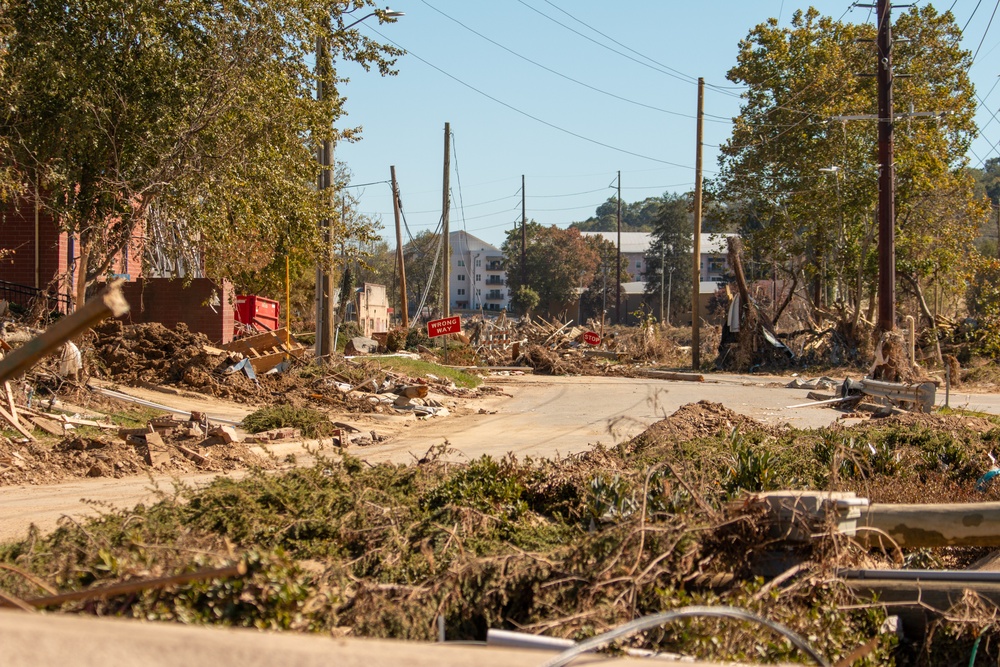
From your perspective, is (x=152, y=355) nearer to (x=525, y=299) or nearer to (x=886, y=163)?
(x=886, y=163)

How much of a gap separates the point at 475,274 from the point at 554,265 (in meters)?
37.6

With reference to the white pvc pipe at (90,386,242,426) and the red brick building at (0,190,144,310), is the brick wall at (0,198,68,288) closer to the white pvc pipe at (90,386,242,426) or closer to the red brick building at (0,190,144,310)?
the red brick building at (0,190,144,310)

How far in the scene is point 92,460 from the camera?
1061 cm

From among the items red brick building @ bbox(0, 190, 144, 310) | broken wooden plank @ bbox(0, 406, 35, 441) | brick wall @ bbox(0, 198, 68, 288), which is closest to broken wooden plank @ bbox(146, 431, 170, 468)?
broken wooden plank @ bbox(0, 406, 35, 441)

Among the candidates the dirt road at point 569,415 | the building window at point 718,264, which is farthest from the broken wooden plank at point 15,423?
the building window at point 718,264

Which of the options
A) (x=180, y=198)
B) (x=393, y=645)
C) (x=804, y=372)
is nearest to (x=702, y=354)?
(x=804, y=372)

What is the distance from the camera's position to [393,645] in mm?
3117

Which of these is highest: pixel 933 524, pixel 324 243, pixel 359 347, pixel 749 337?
pixel 324 243

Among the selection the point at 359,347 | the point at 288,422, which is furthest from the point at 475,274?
the point at 288,422

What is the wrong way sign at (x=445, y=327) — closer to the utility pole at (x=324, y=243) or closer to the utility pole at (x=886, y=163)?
the utility pole at (x=324, y=243)

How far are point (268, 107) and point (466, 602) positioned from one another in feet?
43.4

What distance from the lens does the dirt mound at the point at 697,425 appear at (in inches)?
377

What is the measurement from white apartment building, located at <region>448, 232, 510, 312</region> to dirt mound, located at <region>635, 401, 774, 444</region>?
4341 inches

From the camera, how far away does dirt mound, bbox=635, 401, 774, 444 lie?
31.4 feet
